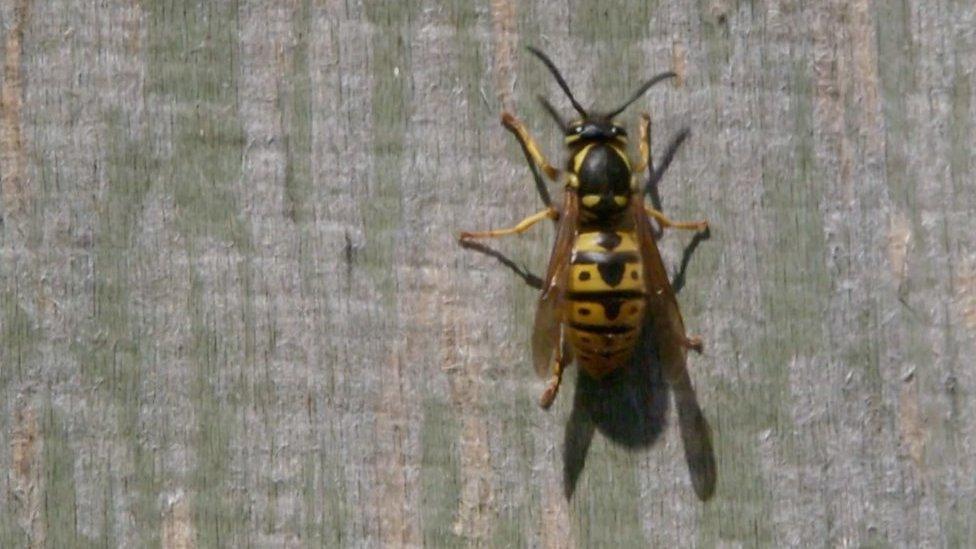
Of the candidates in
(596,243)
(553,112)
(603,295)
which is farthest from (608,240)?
(553,112)

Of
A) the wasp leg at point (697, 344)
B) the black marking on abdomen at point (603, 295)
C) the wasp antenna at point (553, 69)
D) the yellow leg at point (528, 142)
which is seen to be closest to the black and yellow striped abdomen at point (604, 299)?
the black marking on abdomen at point (603, 295)

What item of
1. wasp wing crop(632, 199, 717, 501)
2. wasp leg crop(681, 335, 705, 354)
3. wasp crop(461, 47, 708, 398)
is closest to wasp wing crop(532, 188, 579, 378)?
wasp crop(461, 47, 708, 398)

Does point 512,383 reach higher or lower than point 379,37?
lower

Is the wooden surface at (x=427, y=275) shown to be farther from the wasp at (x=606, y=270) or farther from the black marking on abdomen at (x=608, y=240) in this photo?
the black marking on abdomen at (x=608, y=240)

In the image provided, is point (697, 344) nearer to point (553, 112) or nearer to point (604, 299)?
point (604, 299)

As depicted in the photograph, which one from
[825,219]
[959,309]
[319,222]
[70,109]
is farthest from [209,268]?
[959,309]

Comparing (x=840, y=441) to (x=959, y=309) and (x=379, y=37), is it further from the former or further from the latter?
(x=379, y=37)
